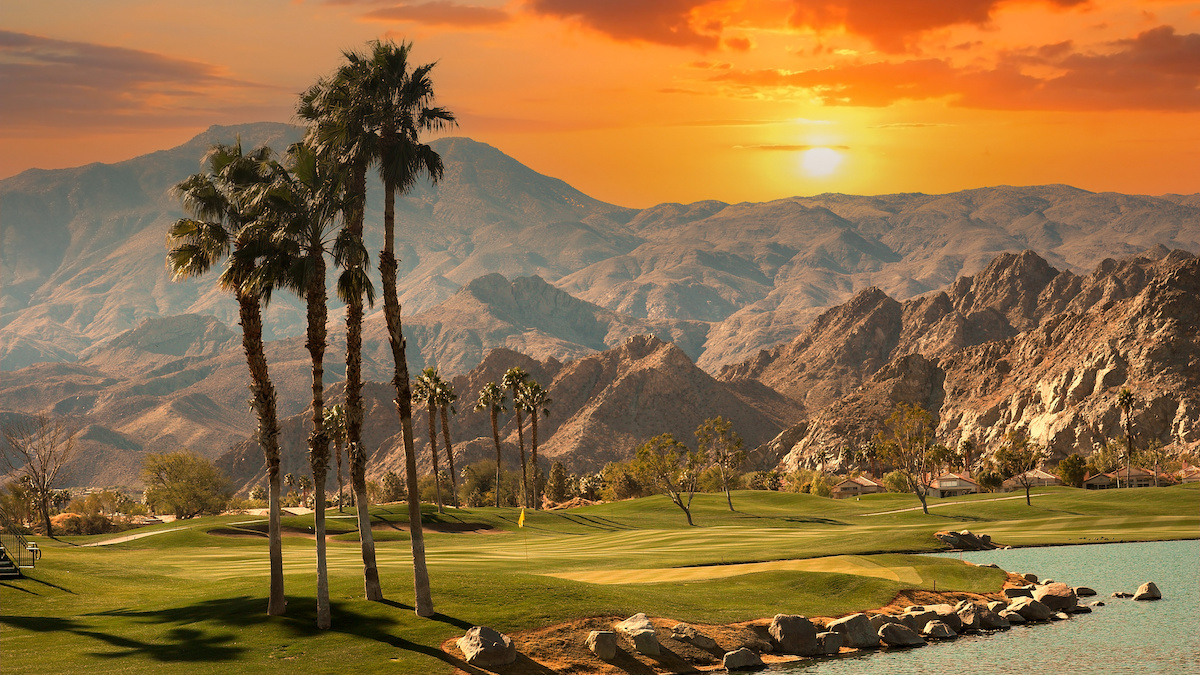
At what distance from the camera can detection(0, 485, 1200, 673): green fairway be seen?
2823cm

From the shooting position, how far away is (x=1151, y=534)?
6259 cm

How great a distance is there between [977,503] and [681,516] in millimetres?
27103

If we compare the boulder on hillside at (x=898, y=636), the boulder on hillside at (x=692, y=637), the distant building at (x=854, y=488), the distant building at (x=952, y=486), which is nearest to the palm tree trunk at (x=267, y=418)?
the boulder on hillside at (x=692, y=637)

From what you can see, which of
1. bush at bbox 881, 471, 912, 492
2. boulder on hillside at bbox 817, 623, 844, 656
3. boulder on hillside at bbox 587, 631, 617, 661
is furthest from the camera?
bush at bbox 881, 471, 912, 492

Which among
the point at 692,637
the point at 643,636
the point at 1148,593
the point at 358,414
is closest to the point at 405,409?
the point at 358,414

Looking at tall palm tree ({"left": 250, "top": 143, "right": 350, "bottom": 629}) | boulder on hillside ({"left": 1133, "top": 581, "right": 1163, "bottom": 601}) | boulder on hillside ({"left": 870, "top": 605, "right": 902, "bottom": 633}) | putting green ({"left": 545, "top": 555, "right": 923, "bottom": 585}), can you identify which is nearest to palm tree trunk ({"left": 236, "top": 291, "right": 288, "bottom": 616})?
tall palm tree ({"left": 250, "top": 143, "right": 350, "bottom": 629})

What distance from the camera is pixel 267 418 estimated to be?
98.0 feet

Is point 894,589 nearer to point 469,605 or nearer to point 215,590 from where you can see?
point 469,605

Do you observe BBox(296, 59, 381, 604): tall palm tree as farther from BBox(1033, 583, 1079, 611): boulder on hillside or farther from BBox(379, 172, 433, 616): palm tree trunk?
BBox(1033, 583, 1079, 611): boulder on hillside

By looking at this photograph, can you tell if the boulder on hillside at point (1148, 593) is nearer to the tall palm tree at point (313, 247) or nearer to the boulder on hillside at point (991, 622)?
the boulder on hillside at point (991, 622)

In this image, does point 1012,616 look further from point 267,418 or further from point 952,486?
point 952,486

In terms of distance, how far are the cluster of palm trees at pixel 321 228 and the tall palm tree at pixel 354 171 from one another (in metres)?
0.04

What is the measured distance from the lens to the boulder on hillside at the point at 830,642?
3319 centimetres

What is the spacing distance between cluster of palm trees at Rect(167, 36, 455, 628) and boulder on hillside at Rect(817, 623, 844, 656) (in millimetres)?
13400
